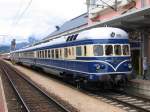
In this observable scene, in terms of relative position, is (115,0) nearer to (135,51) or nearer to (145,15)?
(135,51)

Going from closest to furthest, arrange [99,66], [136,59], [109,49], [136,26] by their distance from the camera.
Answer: [99,66] < [109,49] < [136,26] < [136,59]

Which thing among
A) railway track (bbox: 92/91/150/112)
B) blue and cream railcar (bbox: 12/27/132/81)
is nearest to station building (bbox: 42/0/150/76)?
blue and cream railcar (bbox: 12/27/132/81)

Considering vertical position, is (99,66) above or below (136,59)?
below

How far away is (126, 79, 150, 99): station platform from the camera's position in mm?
18727

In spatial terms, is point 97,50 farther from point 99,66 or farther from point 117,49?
point 117,49

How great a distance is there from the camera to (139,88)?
1945 centimetres

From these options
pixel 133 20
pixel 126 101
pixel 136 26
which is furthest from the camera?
pixel 136 26

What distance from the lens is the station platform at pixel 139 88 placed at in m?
18.7

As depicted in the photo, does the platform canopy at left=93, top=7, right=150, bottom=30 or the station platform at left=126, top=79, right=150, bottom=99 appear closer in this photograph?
the platform canopy at left=93, top=7, right=150, bottom=30

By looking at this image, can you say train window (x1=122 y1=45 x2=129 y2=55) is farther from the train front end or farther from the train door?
the train door

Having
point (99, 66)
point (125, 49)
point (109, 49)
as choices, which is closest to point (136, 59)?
point (125, 49)

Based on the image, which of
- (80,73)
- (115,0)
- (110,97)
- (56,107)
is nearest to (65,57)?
(80,73)

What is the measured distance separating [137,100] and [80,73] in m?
3.84

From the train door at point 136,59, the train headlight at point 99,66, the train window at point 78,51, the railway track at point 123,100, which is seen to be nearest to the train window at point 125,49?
the train headlight at point 99,66
